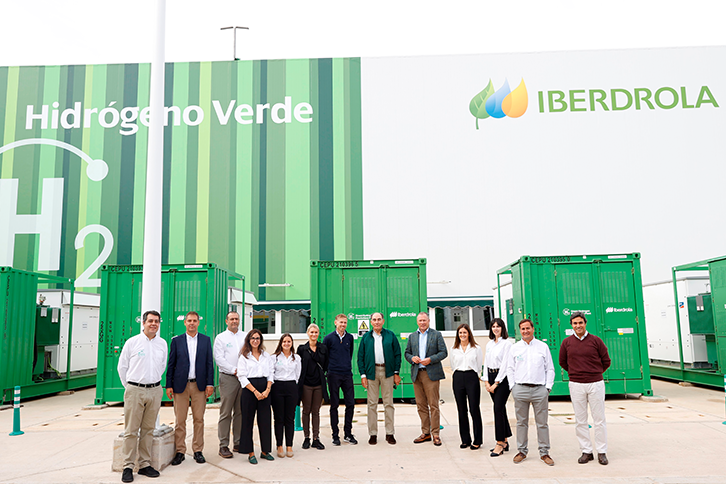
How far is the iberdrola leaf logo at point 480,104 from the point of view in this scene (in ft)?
62.4

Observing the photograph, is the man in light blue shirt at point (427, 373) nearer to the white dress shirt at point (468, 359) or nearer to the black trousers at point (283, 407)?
the white dress shirt at point (468, 359)

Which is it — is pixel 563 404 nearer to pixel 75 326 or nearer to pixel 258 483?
pixel 258 483

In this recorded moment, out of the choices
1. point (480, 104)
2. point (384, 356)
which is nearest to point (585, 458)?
point (384, 356)

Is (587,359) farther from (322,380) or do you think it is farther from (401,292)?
(401,292)

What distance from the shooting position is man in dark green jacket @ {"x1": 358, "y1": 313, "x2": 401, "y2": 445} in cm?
757

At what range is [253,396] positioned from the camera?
6.68m

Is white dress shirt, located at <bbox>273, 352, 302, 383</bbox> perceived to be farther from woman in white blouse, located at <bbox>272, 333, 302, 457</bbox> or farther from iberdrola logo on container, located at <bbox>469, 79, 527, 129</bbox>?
iberdrola logo on container, located at <bbox>469, 79, 527, 129</bbox>

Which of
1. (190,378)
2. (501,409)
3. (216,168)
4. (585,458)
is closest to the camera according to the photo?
(585,458)

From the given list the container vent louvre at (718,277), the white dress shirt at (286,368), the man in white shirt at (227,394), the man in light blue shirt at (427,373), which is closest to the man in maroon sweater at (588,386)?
the man in light blue shirt at (427,373)

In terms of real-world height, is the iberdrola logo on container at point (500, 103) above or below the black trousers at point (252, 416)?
above

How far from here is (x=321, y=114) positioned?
19.3 meters

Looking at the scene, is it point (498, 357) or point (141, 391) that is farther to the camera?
point (498, 357)

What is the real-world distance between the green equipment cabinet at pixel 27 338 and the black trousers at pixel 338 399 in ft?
27.0

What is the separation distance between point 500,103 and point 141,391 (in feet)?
53.9
